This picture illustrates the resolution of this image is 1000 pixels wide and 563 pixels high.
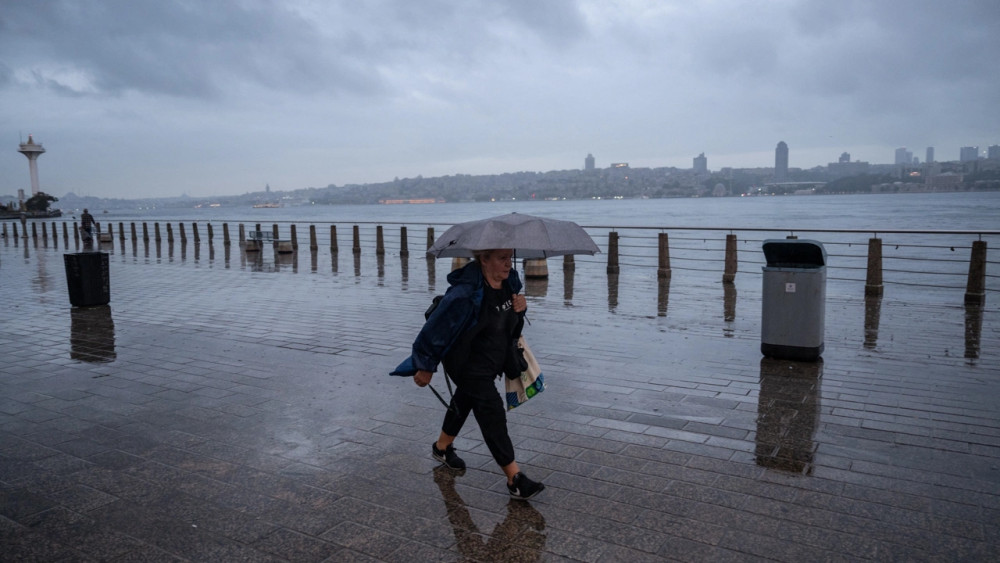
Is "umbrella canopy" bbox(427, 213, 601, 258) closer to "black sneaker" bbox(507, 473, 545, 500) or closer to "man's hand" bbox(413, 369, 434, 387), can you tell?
"man's hand" bbox(413, 369, 434, 387)

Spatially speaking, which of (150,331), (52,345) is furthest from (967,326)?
(52,345)

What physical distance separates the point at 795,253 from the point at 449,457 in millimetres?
4416

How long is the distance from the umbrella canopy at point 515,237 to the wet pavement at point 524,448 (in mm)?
1369

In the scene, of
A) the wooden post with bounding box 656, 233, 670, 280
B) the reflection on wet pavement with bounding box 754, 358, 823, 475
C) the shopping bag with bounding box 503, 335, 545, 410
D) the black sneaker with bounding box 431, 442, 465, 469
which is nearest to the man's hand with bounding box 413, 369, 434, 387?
the shopping bag with bounding box 503, 335, 545, 410

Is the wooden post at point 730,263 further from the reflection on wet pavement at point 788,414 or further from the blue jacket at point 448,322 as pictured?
the blue jacket at point 448,322

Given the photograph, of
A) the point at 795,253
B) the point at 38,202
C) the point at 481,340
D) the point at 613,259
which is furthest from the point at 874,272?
the point at 38,202

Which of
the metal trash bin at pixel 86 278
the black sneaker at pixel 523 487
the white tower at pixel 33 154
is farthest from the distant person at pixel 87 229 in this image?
the white tower at pixel 33 154

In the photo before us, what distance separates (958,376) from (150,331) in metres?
8.85

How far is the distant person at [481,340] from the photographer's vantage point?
13.2 feet

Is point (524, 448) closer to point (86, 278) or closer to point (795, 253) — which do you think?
point (795, 253)

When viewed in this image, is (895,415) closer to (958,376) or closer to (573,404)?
(958,376)

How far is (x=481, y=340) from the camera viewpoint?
13.6ft

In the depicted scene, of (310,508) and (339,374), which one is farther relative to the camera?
(339,374)

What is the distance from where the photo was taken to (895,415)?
541 cm
